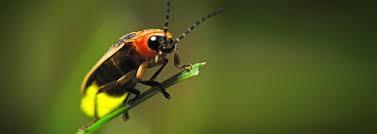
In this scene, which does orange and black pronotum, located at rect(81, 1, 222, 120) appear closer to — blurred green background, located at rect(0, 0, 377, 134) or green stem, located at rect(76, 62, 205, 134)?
green stem, located at rect(76, 62, 205, 134)

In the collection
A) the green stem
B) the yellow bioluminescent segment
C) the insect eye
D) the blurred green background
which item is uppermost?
the blurred green background

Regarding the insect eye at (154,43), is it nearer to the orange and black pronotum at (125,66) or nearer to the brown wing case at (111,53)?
the orange and black pronotum at (125,66)

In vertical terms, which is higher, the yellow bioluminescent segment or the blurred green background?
the blurred green background

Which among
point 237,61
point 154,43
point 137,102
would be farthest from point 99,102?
point 237,61

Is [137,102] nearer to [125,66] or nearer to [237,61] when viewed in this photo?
[125,66]

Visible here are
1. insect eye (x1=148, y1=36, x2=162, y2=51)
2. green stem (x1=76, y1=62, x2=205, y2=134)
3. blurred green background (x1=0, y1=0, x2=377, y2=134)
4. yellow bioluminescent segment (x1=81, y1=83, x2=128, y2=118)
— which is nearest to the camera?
green stem (x1=76, y1=62, x2=205, y2=134)

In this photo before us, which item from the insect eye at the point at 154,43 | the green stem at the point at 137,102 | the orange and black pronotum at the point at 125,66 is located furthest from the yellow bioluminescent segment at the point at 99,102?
the green stem at the point at 137,102

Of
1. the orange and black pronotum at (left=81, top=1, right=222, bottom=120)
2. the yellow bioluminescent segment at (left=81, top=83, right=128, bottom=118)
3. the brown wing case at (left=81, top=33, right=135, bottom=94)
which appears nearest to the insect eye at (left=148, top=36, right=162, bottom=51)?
the orange and black pronotum at (left=81, top=1, right=222, bottom=120)

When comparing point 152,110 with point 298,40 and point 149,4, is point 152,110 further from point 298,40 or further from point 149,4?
point 298,40
